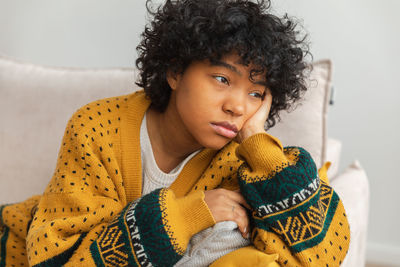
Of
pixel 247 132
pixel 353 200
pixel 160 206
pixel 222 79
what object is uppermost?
pixel 222 79

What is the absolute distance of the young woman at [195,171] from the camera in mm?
765

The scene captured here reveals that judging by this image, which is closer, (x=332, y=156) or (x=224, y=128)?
(x=224, y=128)

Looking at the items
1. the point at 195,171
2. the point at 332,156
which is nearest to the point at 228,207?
the point at 195,171

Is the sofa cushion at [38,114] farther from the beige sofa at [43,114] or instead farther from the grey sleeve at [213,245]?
the grey sleeve at [213,245]

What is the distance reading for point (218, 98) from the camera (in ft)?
2.69

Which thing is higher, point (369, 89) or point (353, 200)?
point (369, 89)

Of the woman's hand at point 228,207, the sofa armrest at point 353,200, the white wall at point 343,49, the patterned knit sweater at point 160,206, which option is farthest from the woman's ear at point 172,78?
the white wall at point 343,49

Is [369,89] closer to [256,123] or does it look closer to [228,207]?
Answer: [256,123]

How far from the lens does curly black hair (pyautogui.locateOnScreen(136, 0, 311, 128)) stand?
2.67ft

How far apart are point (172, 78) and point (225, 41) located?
169 millimetres

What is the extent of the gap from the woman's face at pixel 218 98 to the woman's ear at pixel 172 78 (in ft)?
0.14

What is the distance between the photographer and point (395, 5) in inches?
62.0

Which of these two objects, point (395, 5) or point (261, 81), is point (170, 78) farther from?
point (395, 5)

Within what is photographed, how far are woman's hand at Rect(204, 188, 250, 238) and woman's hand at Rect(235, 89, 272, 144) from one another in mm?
122
